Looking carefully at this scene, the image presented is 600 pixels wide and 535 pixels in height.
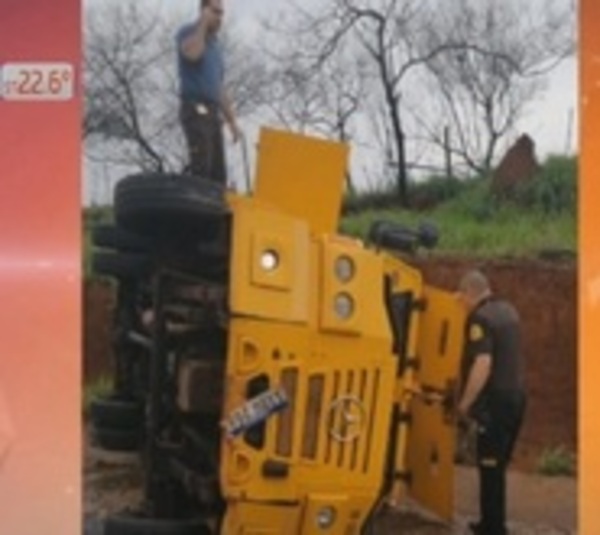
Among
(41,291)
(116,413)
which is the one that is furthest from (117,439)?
(41,291)

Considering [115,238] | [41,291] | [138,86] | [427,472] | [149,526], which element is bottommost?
[149,526]

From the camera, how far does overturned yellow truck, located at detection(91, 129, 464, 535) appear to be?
2278 centimetres

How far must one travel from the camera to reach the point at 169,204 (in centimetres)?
2278

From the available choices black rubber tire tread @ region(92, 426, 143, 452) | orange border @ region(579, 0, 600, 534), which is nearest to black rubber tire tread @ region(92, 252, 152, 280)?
black rubber tire tread @ region(92, 426, 143, 452)

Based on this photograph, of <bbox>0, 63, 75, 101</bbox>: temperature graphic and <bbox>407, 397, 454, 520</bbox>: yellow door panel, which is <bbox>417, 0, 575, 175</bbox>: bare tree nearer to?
<bbox>407, 397, 454, 520</bbox>: yellow door panel

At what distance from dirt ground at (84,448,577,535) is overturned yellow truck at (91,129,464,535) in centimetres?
3

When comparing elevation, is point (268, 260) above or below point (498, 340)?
above

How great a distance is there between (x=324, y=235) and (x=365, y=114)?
278mm

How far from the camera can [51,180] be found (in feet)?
74.8

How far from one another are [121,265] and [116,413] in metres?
0.32

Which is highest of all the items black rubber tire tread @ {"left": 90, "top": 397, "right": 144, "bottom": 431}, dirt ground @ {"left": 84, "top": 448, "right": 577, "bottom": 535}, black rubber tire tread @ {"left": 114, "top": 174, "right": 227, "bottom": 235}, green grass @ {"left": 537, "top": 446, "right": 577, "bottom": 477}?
black rubber tire tread @ {"left": 114, "top": 174, "right": 227, "bottom": 235}

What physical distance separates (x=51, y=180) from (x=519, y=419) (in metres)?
1.12

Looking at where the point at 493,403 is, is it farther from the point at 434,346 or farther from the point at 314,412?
the point at 314,412

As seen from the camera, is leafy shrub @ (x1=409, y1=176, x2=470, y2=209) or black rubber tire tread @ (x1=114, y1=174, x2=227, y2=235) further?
leafy shrub @ (x1=409, y1=176, x2=470, y2=209)
